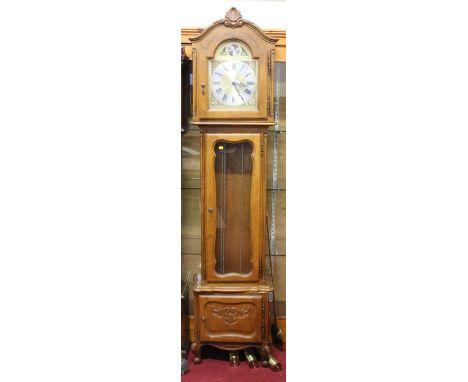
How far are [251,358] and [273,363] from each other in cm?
10

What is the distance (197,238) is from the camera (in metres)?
2.31

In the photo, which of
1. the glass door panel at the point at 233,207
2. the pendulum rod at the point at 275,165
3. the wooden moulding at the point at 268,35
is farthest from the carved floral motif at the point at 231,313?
the wooden moulding at the point at 268,35

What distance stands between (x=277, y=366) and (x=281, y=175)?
91 centimetres

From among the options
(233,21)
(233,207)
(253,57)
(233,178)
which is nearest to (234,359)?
(233,207)

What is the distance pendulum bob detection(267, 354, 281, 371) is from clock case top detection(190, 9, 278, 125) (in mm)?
1052

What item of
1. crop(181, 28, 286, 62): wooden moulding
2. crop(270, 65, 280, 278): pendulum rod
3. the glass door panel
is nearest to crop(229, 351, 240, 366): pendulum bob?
the glass door panel

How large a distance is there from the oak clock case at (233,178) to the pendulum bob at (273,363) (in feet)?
0.06

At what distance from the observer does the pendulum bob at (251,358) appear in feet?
6.50

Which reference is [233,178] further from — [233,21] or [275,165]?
[233,21]

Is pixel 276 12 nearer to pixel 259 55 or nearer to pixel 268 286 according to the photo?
pixel 259 55

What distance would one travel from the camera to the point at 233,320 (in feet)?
6.50

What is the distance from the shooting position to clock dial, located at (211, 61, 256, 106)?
76.8 inches

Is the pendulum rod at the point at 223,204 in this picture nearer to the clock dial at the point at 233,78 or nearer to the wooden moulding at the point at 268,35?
the clock dial at the point at 233,78
